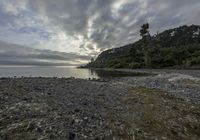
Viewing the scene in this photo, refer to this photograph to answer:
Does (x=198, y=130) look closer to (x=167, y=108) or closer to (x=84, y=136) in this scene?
(x=167, y=108)

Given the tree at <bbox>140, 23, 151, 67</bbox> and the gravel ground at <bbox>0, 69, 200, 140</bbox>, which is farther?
the tree at <bbox>140, 23, 151, 67</bbox>

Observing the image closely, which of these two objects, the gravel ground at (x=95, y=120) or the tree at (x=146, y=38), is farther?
the tree at (x=146, y=38)

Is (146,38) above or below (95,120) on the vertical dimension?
above

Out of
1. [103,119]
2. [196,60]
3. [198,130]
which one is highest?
[196,60]

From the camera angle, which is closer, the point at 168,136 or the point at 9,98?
the point at 168,136

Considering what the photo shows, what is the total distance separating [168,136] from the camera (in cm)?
869

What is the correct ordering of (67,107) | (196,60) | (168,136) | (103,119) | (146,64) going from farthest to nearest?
1. (146,64)
2. (196,60)
3. (67,107)
4. (103,119)
5. (168,136)

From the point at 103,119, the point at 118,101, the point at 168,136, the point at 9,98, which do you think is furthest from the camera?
the point at 118,101

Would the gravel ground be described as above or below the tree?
below

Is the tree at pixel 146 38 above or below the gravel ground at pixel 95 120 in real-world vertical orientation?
above

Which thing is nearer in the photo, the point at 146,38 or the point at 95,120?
the point at 95,120

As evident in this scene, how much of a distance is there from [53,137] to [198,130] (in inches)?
252

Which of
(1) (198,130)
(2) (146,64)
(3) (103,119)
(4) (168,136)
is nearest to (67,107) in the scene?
(3) (103,119)

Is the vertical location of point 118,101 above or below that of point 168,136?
above
